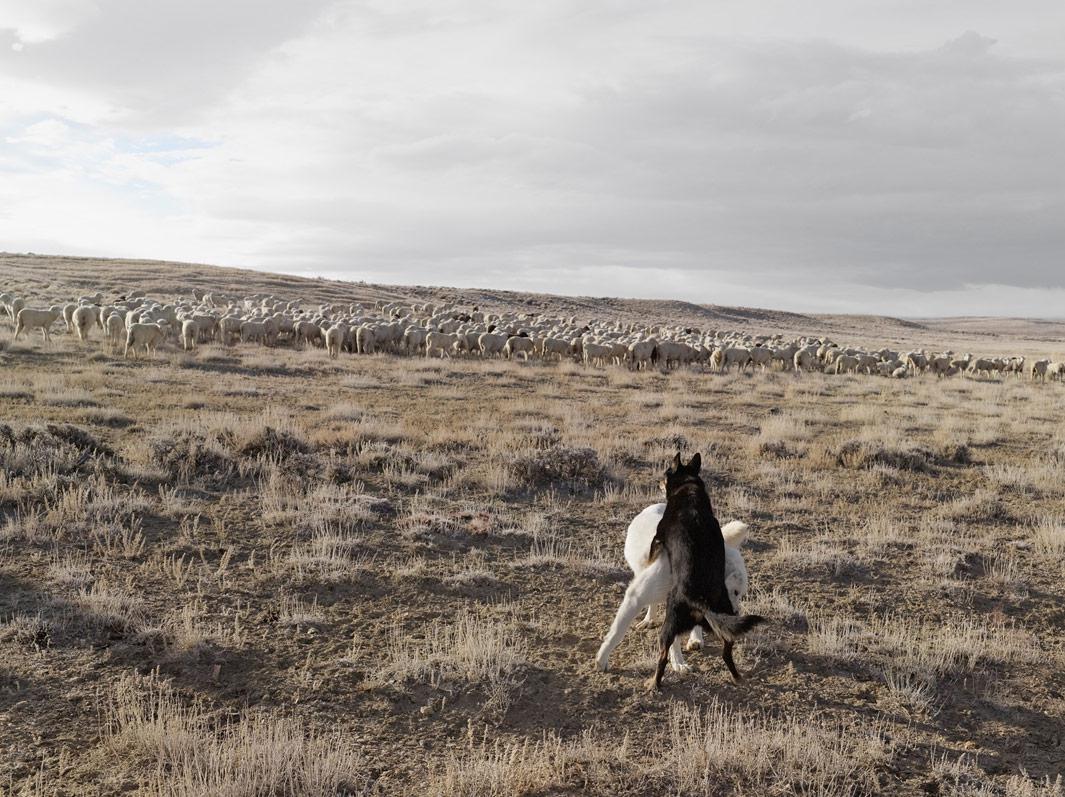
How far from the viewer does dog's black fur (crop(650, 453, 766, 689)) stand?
13.6 feet

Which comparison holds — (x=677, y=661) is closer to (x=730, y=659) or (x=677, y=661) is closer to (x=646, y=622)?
(x=730, y=659)

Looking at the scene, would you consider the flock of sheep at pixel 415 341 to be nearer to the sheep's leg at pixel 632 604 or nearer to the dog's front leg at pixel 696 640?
the dog's front leg at pixel 696 640

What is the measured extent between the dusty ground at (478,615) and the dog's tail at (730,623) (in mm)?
476

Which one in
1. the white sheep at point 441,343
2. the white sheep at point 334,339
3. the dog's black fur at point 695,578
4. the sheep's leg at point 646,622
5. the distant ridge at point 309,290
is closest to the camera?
the dog's black fur at point 695,578

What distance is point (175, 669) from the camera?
4.47 meters

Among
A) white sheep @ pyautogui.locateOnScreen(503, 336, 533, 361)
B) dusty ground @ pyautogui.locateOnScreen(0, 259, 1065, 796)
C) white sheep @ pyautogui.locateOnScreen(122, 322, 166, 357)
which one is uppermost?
white sheep @ pyautogui.locateOnScreen(503, 336, 533, 361)

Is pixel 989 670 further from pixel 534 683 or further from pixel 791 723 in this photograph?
pixel 534 683

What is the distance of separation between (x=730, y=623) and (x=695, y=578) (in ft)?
0.99

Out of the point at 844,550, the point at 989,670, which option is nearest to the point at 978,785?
the point at 989,670

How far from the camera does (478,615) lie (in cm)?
556

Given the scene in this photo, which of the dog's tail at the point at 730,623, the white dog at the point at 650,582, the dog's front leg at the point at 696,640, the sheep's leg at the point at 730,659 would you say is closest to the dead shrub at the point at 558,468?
the white dog at the point at 650,582

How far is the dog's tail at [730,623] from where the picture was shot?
4.03 meters

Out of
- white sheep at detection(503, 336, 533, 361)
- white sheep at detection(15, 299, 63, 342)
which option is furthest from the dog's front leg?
white sheep at detection(503, 336, 533, 361)

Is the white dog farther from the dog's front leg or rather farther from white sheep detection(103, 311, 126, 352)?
white sheep detection(103, 311, 126, 352)
